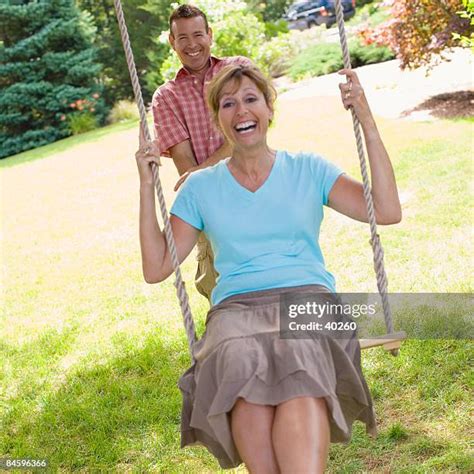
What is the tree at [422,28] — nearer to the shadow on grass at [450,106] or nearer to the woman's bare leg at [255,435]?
the shadow on grass at [450,106]

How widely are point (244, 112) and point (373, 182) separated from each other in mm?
467

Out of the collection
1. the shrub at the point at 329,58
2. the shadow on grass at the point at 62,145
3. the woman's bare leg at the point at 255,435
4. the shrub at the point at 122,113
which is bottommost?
the shadow on grass at the point at 62,145

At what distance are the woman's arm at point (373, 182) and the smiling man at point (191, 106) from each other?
852 mm

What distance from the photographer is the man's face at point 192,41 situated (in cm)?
323

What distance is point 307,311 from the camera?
7.52 feet

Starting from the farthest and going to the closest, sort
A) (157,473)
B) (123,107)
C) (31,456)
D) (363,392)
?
(123,107) < (31,456) < (157,473) < (363,392)

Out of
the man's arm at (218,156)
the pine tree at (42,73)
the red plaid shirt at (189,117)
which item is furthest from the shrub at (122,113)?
the man's arm at (218,156)

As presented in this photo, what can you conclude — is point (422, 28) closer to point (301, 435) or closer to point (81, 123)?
point (301, 435)

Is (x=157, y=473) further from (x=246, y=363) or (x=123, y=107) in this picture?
(x=123, y=107)

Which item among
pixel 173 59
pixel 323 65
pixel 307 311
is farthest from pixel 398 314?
pixel 323 65

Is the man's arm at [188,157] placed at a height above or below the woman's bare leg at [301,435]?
above

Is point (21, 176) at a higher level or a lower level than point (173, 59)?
lower

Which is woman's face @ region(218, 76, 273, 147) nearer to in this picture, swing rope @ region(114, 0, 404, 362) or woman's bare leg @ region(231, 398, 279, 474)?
swing rope @ region(114, 0, 404, 362)

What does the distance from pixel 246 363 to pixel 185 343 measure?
2.15 metres
